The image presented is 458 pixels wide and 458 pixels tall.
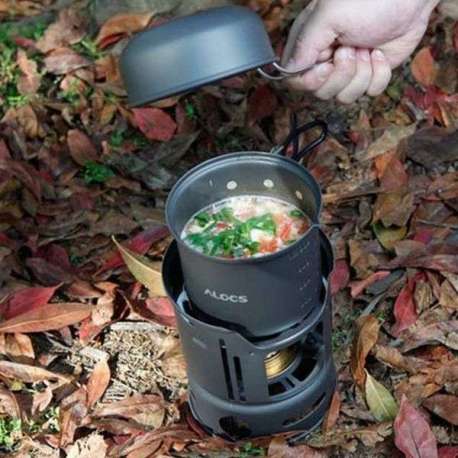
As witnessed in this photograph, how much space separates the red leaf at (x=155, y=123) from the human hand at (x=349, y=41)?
83 centimetres

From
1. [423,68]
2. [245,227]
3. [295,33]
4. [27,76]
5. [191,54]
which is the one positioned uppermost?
[191,54]

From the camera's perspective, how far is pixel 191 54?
1.96 m

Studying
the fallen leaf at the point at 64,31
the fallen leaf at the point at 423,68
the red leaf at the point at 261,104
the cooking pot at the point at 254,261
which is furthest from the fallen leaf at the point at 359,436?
the fallen leaf at the point at 64,31

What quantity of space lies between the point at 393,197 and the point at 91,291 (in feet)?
3.40

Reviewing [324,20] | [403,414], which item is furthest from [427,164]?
[403,414]

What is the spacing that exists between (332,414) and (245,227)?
24.5 inches

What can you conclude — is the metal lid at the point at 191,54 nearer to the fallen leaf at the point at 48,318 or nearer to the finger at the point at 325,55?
the finger at the point at 325,55

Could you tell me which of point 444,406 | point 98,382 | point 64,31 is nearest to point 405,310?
point 444,406

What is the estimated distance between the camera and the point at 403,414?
235cm

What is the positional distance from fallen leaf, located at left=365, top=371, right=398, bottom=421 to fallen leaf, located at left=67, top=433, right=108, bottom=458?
73 centimetres

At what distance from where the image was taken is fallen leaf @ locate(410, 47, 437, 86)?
3432 mm

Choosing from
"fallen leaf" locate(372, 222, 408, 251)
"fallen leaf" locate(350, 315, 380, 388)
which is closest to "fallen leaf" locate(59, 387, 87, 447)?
"fallen leaf" locate(350, 315, 380, 388)

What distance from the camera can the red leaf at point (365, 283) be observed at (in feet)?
8.92

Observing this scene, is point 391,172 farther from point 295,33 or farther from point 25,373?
point 25,373
